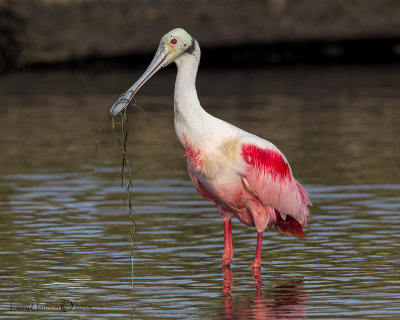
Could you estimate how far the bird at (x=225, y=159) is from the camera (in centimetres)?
1150

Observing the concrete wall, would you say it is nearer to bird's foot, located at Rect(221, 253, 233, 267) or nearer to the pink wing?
the pink wing

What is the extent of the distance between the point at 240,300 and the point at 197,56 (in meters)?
2.64

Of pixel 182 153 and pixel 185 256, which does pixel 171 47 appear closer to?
pixel 185 256

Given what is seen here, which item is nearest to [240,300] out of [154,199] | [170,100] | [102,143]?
[154,199]

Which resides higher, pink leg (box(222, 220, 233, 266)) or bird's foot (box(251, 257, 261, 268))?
pink leg (box(222, 220, 233, 266))

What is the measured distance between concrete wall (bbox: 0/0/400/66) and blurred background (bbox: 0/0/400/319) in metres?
0.04

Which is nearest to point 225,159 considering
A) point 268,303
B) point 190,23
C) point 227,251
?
point 227,251

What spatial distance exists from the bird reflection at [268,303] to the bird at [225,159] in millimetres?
907

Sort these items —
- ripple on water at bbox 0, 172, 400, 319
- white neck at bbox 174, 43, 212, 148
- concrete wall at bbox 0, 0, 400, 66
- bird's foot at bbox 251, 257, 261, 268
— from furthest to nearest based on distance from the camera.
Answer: concrete wall at bbox 0, 0, 400, 66 < bird's foot at bbox 251, 257, 261, 268 < white neck at bbox 174, 43, 212, 148 < ripple on water at bbox 0, 172, 400, 319

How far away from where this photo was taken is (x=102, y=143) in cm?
2161

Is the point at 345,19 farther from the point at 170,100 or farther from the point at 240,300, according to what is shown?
the point at 240,300

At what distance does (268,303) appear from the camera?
10.1 metres

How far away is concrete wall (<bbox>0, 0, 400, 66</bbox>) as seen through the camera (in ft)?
123

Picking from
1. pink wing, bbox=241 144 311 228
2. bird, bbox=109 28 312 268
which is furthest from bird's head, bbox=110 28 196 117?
pink wing, bbox=241 144 311 228
